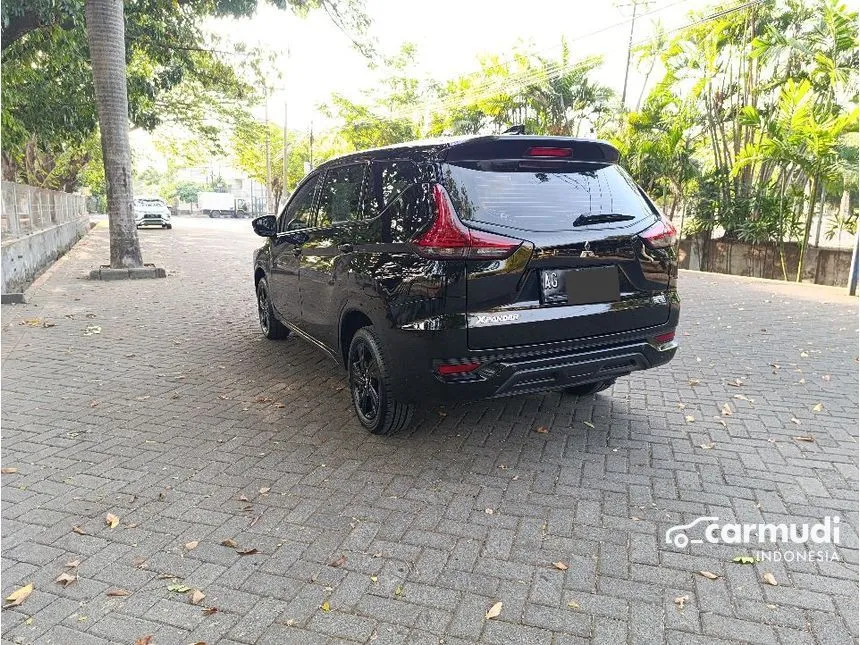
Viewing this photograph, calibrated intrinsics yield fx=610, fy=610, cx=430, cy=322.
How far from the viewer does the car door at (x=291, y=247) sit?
4927 millimetres

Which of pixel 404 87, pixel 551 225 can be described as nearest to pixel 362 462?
pixel 551 225

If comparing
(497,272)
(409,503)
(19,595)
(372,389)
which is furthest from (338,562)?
(497,272)

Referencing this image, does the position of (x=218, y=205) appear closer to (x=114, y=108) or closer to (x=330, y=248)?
(x=114, y=108)

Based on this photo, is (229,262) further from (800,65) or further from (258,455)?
(800,65)

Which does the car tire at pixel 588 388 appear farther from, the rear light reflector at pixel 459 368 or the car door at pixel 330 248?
the car door at pixel 330 248

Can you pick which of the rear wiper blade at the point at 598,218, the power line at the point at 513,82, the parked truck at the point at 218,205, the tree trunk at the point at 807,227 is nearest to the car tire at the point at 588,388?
the rear wiper blade at the point at 598,218

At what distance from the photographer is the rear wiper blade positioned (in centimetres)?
347

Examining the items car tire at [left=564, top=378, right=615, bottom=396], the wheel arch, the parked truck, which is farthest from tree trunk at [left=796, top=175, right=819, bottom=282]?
the parked truck

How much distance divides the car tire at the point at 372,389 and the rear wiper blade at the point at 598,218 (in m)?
1.37

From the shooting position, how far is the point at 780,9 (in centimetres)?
1309

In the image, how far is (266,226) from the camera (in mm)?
5637

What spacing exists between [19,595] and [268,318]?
13.7 ft

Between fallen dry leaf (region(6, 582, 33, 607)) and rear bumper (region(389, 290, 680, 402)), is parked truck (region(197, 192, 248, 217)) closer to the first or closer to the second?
rear bumper (region(389, 290, 680, 402))

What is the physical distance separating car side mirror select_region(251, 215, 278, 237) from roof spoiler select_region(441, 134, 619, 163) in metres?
2.65
